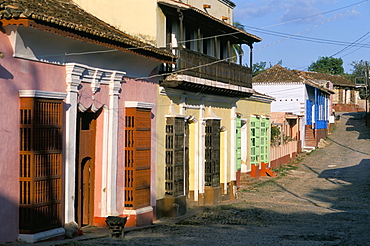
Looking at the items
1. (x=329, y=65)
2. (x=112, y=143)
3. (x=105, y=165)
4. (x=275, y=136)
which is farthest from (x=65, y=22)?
(x=329, y=65)

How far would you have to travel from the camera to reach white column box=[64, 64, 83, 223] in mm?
11602

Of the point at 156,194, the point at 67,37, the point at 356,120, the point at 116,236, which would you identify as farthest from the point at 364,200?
the point at 356,120

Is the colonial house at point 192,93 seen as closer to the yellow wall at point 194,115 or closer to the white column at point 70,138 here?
the yellow wall at point 194,115

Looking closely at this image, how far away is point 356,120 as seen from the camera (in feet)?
179

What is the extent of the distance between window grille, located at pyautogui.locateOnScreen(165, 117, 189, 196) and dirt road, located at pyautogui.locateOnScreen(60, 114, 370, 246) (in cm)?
107

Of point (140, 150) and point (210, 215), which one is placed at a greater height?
point (140, 150)

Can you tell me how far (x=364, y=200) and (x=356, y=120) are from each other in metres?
34.5

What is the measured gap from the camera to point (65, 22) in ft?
34.7

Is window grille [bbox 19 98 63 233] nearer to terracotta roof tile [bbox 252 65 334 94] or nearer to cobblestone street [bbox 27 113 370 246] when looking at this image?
cobblestone street [bbox 27 113 370 246]

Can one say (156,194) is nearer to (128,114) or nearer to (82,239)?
(128,114)

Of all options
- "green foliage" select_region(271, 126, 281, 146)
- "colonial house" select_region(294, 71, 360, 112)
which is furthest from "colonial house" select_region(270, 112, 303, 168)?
"colonial house" select_region(294, 71, 360, 112)

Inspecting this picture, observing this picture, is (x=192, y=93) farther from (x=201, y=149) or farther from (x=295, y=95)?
(x=295, y=95)

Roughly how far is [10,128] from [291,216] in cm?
934

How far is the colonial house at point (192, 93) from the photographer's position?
50.3ft
